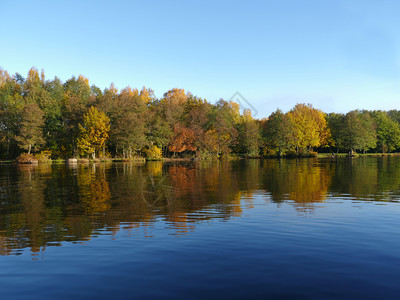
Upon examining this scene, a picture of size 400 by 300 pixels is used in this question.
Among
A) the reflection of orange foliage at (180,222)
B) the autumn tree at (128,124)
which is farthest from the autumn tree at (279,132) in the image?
the reflection of orange foliage at (180,222)

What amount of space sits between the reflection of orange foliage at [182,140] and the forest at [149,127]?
0.32 metres

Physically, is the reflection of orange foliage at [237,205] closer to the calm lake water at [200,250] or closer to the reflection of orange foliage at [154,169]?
the calm lake water at [200,250]

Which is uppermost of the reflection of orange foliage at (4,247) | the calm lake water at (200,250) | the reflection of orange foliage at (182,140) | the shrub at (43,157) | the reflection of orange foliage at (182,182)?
the reflection of orange foliage at (182,140)

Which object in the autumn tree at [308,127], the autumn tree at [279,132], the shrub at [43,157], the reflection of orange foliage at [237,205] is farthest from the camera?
the autumn tree at [308,127]

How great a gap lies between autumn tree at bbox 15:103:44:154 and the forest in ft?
0.74

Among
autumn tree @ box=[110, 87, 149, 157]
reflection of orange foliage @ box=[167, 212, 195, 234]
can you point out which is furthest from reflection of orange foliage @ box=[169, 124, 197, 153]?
reflection of orange foliage @ box=[167, 212, 195, 234]

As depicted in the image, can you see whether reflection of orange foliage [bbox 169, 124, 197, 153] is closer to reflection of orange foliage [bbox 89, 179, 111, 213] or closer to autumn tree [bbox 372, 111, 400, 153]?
reflection of orange foliage [bbox 89, 179, 111, 213]

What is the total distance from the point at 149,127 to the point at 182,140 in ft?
35.9

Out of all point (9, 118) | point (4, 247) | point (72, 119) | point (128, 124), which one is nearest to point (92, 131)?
point (128, 124)

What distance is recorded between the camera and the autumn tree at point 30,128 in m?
77.5

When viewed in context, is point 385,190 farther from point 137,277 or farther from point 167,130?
point 167,130

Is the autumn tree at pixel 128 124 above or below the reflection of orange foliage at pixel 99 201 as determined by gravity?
above

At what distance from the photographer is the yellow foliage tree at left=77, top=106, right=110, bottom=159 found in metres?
79.1

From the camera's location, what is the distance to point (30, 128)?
78.4m
